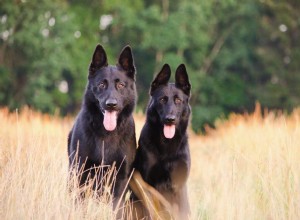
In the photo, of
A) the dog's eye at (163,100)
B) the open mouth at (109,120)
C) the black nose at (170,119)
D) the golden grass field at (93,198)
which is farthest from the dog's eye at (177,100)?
the golden grass field at (93,198)

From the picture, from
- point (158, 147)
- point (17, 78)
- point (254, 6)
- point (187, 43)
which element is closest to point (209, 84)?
point (187, 43)

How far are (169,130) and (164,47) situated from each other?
1193 inches

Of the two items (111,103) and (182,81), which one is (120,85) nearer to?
(111,103)

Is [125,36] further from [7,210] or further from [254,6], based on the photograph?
[7,210]

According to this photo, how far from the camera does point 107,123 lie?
704 cm

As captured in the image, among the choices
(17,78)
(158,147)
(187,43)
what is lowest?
(158,147)

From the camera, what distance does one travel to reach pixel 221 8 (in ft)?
136

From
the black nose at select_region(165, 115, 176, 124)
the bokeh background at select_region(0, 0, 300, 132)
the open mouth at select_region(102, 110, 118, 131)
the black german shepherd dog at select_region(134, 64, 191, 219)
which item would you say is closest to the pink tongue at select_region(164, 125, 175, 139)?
the black german shepherd dog at select_region(134, 64, 191, 219)

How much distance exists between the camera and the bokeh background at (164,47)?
32.1 metres

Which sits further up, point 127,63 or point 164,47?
point 164,47

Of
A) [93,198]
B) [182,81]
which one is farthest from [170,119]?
[93,198]

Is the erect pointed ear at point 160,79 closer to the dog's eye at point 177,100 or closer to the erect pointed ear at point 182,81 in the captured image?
the erect pointed ear at point 182,81

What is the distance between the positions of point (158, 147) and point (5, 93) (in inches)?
1023

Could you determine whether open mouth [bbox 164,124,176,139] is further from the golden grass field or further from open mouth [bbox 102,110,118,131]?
the golden grass field
